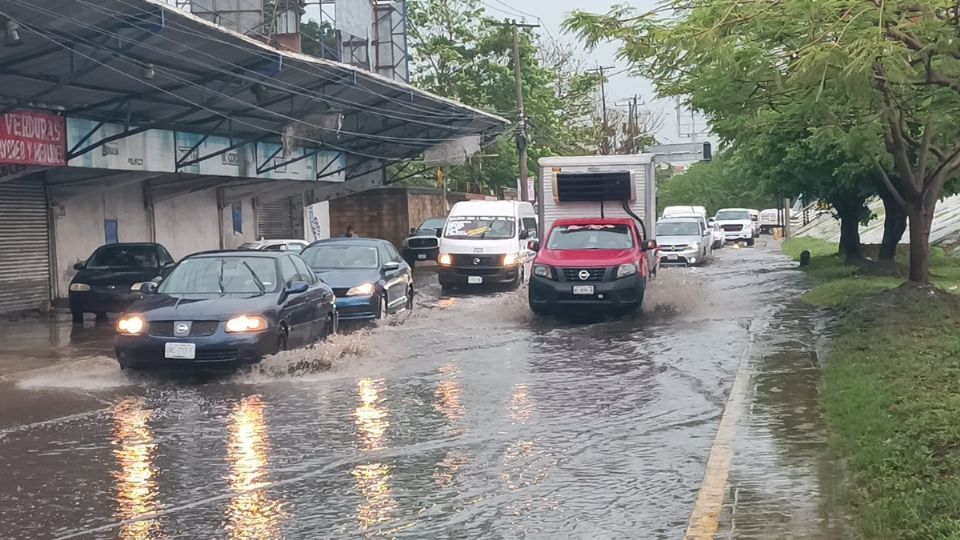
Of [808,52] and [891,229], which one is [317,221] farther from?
[808,52]

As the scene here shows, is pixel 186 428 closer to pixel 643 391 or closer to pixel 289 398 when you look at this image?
pixel 289 398

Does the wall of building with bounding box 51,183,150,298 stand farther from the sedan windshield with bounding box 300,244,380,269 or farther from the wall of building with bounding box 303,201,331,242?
the wall of building with bounding box 303,201,331,242

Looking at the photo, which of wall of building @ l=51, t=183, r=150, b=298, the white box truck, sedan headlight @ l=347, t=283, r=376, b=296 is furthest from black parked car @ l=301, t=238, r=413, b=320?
wall of building @ l=51, t=183, r=150, b=298

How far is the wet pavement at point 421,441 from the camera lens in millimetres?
6891

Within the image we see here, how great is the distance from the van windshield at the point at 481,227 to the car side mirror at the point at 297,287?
13.9 m

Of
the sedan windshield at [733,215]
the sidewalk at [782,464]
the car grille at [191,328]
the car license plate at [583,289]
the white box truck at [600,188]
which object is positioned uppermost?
the white box truck at [600,188]

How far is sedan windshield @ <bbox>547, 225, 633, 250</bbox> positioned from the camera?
1998cm

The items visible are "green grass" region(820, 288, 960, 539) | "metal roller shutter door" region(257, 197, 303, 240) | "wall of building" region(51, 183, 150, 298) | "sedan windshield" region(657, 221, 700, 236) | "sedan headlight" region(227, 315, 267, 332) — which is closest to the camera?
"green grass" region(820, 288, 960, 539)

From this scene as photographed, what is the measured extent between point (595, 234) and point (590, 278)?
1.67 m

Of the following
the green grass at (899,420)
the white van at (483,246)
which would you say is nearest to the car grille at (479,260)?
the white van at (483,246)

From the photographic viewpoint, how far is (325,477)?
804 cm

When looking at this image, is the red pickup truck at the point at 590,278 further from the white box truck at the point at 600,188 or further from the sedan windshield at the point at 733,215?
the sedan windshield at the point at 733,215

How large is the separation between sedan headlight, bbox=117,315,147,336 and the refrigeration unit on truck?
7897 millimetres

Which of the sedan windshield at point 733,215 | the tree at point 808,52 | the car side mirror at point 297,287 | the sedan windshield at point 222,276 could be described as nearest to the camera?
the tree at point 808,52
